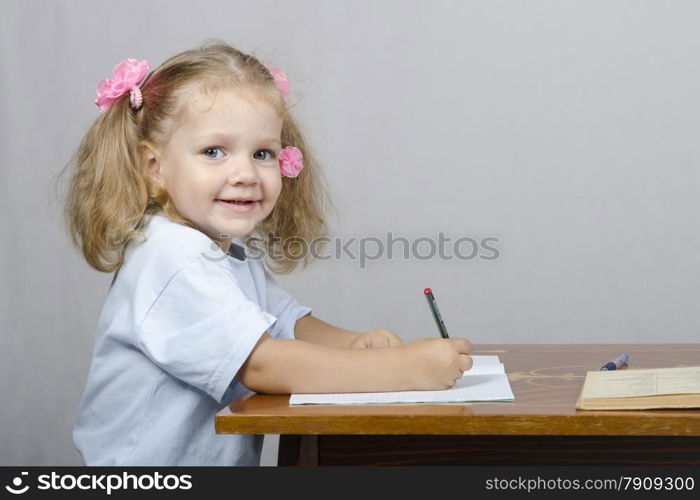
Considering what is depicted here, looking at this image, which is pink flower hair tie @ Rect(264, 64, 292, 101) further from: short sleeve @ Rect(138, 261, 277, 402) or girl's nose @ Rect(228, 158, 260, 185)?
short sleeve @ Rect(138, 261, 277, 402)

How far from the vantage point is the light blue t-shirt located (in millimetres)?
1551

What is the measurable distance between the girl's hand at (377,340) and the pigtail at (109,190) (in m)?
0.42

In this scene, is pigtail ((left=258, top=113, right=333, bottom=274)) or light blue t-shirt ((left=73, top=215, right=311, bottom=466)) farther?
pigtail ((left=258, top=113, right=333, bottom=274))

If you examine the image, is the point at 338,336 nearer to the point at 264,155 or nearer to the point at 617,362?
the point at 264,155

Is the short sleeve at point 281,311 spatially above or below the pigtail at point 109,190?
below

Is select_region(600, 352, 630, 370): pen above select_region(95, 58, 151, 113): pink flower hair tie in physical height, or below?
below

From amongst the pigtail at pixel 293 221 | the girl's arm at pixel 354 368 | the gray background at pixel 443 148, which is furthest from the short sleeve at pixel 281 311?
the gray background at pixel 443 148

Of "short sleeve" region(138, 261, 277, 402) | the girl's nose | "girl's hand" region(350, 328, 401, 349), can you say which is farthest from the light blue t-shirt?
"girl's hand" region(350, 328, 401, 349)

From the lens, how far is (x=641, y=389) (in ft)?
4.70

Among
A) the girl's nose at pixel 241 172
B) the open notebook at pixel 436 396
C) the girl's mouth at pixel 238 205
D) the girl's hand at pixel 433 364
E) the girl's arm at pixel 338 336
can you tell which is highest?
the girl's nose at pixel 241 172

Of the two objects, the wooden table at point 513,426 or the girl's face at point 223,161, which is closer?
the wooden table at point 513,426

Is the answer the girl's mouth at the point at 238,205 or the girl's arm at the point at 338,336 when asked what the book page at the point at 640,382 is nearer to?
the girl's arm at the point at 338,336

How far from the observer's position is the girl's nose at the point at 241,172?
1750mm

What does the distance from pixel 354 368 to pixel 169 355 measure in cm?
26
